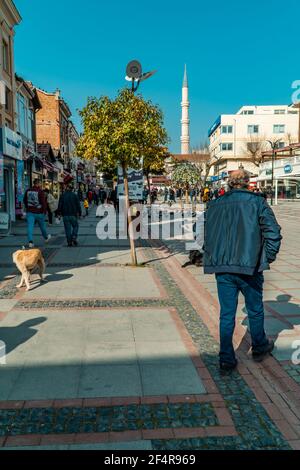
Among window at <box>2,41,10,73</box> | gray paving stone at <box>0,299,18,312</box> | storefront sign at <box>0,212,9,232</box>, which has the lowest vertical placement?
gray paving stone at <box>0,299,18,312</box>

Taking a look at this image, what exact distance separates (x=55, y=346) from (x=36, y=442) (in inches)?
63.3

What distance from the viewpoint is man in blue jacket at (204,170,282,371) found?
3.60 meters

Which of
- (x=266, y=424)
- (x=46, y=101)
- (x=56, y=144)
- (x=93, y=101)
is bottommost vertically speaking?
(x=266, y=424)

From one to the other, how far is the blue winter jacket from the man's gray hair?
0.36 ft

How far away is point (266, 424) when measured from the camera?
296 cm

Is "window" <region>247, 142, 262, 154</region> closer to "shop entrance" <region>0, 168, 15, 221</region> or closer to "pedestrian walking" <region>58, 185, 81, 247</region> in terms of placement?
"shop entrance" <region>0, 168, 15, 221</region>

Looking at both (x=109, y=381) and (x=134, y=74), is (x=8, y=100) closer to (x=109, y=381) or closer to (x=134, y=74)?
(x=134, y=74)

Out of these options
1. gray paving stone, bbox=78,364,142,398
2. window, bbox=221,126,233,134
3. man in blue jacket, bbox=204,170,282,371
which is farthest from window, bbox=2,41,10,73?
window, bbox=221,126,233,134

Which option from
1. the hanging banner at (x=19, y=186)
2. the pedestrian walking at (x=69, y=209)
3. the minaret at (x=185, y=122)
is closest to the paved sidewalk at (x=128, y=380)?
the pedestrian walking at (x=69, y=209)

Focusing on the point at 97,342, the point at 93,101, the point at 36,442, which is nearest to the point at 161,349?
the point at 97,342

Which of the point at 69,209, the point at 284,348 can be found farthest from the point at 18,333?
the point at 69,209

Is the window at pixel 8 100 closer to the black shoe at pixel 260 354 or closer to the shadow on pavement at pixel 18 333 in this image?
the shadow on pavement at pixel 18 333

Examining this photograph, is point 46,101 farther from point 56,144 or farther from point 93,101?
point 93,101

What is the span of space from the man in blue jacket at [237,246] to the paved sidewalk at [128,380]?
1.64 feet
